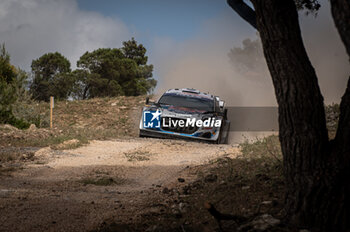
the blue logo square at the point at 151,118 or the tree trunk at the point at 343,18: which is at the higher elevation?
the tree trunk at the point at 343,18

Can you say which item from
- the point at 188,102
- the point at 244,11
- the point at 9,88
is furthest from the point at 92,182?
the point at 9,88

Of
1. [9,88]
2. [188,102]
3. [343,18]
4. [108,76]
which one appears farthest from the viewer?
[108,76]

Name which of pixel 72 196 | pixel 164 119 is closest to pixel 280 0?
pixel 72 196

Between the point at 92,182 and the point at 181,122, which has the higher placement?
the point at 181,122

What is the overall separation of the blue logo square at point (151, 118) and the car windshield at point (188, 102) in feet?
3.30

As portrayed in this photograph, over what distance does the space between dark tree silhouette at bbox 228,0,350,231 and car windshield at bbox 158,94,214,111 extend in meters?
9.75

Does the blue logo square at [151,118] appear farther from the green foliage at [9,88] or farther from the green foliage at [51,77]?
the green foliage at [51,77]

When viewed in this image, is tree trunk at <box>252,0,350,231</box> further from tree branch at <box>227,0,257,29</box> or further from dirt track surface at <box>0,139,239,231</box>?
dirt track surface at <box>0,139,239,231</box>

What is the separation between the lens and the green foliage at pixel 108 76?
39.2 m

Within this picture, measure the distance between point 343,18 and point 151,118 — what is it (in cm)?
1016

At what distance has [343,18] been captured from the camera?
3223 mm

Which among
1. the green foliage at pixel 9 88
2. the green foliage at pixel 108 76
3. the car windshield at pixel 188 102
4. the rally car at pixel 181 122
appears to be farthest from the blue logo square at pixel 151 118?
the green foliage at pixel 108 76

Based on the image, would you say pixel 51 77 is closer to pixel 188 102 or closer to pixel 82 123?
pixel 82 123

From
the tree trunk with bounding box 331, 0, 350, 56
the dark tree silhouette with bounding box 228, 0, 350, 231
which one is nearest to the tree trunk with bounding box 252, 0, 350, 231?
the dark tree silhouette with bounding box 228, 0, 350, 231
